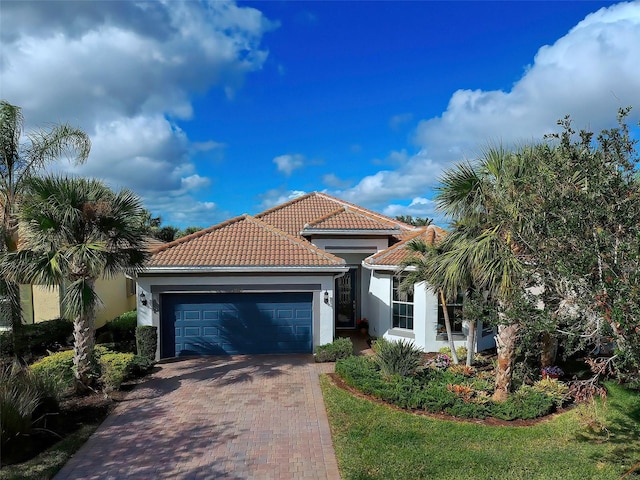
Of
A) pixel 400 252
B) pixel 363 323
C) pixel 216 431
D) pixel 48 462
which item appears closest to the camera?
pixel 48 462

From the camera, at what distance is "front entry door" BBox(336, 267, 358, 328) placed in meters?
18.4

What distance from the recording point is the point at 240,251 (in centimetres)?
1451

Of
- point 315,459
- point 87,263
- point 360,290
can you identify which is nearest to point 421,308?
point 360,290

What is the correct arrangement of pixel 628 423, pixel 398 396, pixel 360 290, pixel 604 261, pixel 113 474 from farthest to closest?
pixel 360 290
pixel 398 396
pixel 628 423
pixel 113 474
pixel 604 261

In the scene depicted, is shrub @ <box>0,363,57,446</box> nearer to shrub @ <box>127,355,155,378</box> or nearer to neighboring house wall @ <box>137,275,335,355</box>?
shrub @ <box>127,355,155,378</box>

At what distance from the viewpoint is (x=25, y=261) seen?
9602mm

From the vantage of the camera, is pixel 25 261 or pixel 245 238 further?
pixel 245 238

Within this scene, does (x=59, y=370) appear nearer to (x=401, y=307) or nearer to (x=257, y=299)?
(x=257, y=299)

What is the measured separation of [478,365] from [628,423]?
4589 millimetres

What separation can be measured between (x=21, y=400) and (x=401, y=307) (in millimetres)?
11743

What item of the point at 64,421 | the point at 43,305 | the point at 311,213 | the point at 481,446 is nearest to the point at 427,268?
the point at 481,446

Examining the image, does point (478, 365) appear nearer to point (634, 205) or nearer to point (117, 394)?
point (634, 205)

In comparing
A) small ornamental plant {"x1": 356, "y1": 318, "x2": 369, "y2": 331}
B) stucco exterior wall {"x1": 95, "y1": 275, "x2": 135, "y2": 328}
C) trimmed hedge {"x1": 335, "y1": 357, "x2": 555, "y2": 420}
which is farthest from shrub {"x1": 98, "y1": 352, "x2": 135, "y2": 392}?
small ornamental plant {"x1": 356, "y1": 318, "x2": 369, "y2": 331}

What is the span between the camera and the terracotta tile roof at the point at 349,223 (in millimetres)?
17375
